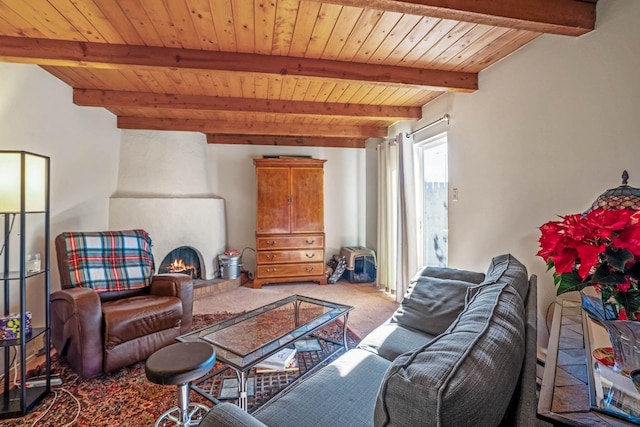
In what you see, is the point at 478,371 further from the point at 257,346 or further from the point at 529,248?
the point at 529,248

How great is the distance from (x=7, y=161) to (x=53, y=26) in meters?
0.93

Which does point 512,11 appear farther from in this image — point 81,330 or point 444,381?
point 81,330

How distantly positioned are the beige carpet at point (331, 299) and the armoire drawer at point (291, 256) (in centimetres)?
39

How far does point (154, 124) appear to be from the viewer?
3930 mm

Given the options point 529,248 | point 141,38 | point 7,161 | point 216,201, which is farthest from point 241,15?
point 216,201

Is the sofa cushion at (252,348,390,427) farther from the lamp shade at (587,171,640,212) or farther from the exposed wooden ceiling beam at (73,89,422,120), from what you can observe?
the exposed wooden ceiling beam at (73,89,422,120)

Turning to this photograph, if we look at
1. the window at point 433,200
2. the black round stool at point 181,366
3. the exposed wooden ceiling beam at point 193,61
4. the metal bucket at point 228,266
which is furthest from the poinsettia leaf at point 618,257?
the metal bucket at point 228,266

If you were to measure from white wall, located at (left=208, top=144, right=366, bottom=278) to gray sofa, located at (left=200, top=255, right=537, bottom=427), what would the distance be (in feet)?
11.6

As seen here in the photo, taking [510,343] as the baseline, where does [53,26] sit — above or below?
above

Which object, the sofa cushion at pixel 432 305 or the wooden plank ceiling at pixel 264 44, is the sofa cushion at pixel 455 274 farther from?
the wooden plank ceiling at pixel 264 44

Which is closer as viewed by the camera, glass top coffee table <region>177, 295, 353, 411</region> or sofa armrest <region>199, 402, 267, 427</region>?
sofa armrest <region>199, 402, 267, 427</region>

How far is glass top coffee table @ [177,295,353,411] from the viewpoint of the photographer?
5.16 feet

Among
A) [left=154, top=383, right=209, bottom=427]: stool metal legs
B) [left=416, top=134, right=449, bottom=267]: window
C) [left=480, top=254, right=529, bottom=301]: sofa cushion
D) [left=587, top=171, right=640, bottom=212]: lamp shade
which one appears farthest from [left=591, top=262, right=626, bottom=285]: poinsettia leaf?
[left=416, top=134, right=449, bottom=267]: window

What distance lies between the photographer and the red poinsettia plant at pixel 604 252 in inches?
27.3
